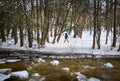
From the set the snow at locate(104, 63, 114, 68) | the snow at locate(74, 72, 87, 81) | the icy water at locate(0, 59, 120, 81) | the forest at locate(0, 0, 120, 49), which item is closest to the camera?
the snow at locate(74, 72, 87, 81)

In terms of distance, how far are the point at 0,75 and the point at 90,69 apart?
20.4 feet

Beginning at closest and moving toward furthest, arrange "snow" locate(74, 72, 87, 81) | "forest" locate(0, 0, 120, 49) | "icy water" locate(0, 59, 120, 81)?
1. "snow" locate(74, 72, 87, 81)
2. "icy water" locate(0, 59, 120, 81)
3. "forest" locate(0, 0, 120, 49)

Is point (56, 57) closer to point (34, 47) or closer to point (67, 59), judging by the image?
point (67, 59)

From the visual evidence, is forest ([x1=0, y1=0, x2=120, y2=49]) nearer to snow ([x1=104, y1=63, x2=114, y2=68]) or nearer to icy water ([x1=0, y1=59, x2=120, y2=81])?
icy water ([x1=0, y1=59, x2=120, y2=81])

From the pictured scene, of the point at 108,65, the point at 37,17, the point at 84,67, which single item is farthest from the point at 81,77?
the point at 37,17

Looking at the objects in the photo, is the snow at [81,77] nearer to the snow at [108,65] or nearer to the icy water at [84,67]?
the icy water at [84,67]

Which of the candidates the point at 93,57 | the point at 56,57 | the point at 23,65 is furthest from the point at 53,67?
the point at 93,57

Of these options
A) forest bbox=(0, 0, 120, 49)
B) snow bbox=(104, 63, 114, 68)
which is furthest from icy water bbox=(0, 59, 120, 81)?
forest bbox=(0, 0, 120, 49)

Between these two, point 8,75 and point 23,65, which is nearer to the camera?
point 8,75

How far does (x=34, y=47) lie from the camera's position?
→ 23.7 metres

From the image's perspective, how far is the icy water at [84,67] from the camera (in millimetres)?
13586

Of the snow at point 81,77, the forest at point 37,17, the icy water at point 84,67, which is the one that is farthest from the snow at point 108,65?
the forest at point 37,17

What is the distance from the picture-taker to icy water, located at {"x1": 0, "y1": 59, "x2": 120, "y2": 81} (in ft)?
44.6

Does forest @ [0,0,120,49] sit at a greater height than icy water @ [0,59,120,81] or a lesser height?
greater
